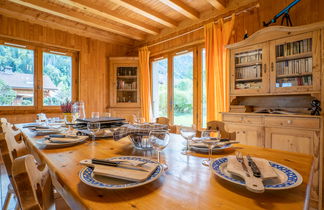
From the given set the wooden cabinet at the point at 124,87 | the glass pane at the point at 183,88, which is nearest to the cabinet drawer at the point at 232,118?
the glass pane at the point at 183,88

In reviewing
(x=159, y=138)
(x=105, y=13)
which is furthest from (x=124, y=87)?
(x=159, y=138)

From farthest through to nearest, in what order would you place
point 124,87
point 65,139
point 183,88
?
1. point 124,87
2. point 183,88
3. point 65,139

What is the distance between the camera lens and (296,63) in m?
2.08

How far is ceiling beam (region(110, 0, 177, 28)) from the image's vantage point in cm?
280

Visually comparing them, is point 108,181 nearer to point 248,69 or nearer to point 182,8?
point 248,69

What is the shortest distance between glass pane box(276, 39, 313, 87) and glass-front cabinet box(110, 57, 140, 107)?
298cm

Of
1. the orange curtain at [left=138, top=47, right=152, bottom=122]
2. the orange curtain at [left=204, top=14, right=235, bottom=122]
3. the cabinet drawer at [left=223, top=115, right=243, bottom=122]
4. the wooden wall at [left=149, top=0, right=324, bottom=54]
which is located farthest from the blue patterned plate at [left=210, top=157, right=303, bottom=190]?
the orange curtain at [left=138, top=47, right=152, bottom=122]

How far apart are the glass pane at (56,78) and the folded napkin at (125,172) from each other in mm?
3719

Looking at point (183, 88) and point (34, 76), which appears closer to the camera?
point (34, 76)

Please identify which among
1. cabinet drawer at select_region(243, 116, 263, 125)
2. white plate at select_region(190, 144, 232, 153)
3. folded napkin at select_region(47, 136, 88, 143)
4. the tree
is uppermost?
the tree

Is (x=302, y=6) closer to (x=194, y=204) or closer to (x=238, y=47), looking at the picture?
(x=238, y=47)

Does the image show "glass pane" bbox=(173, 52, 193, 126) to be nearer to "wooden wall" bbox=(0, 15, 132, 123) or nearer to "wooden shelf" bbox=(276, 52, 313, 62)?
"wooden shelf" bbox=(276, 52, 313, 62)

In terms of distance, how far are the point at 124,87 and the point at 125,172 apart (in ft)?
13.0

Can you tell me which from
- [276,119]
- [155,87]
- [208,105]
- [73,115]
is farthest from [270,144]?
[155,87]
